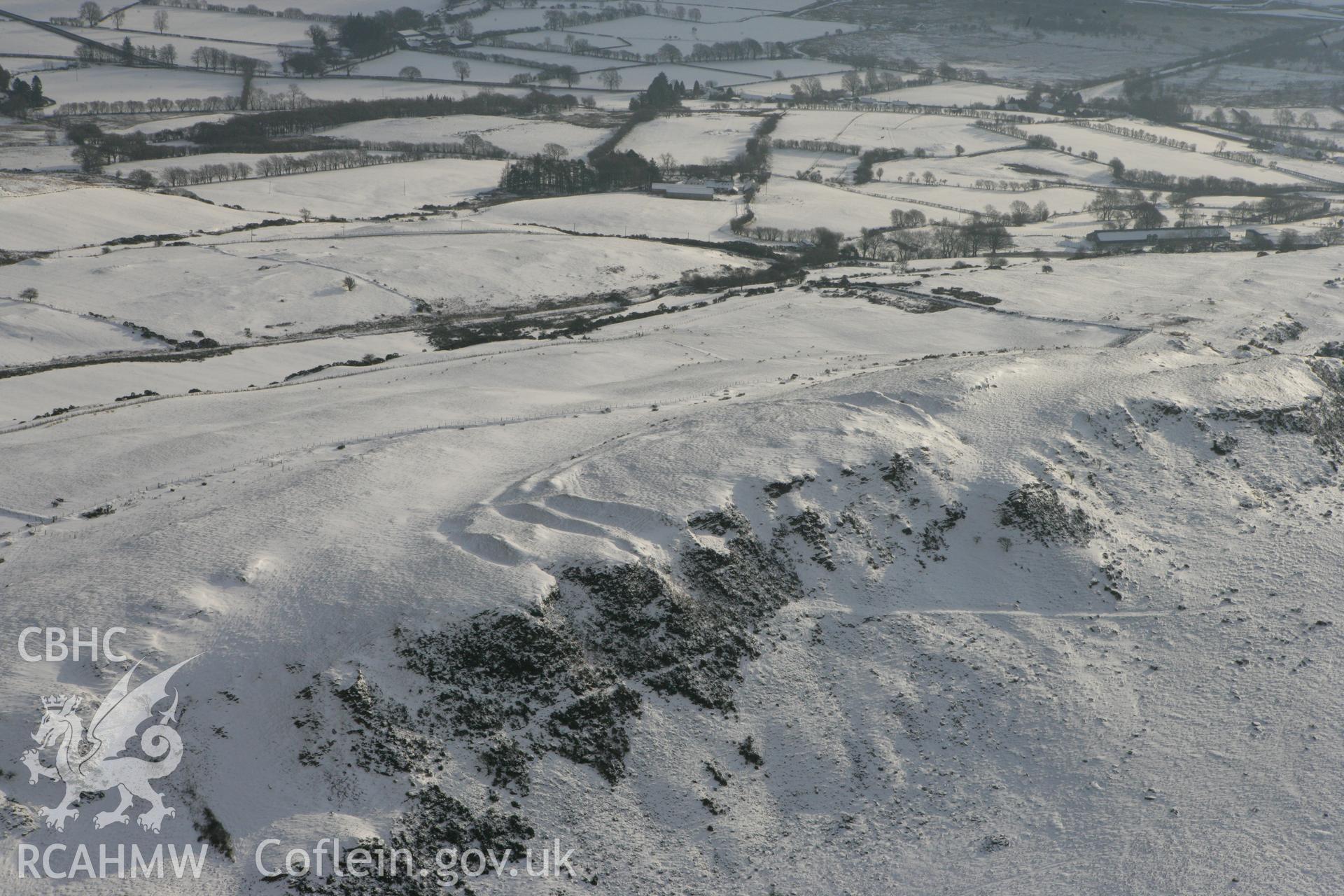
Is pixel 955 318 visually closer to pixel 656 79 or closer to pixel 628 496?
pixel 628 496

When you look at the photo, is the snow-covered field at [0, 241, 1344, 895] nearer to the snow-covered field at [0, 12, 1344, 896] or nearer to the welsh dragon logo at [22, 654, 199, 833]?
the snow-covered field at [0, 12, 1344, 896]

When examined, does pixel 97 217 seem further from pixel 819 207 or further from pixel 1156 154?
pixel 1156 154

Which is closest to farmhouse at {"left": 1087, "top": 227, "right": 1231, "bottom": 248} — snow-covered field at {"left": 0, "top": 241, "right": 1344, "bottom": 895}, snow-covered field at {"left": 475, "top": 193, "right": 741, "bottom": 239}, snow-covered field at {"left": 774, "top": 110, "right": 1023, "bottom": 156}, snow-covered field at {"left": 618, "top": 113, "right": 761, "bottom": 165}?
snow-covered field at {"left": 475, "top": 193, "right": 741, "bottom": 239}

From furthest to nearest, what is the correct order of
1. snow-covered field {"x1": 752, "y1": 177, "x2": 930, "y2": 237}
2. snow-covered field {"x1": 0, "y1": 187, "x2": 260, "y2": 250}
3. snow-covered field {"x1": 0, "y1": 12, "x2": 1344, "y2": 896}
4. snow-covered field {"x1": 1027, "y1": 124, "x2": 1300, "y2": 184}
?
snow-covered field {"x1": 1027, "y1": 124, "x2": 1300, "y2": 184} → snow-covered field {"x1": 752, "y1": 177, "x2": 930, "y2": 237} → snow-covered field {"x1": 0, "y1": 187, "x2": 260, "y2": 250} → snow-covered field {"x1": 0, "y1": 12, "x2": 1344, "y2": 896}

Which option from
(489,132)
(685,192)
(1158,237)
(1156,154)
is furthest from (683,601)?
(1156,154)

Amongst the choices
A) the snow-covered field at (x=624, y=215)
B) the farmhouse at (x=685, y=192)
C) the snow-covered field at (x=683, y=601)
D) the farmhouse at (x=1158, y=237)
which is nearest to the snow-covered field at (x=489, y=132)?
the farmhouse at (x=685, y=192)
